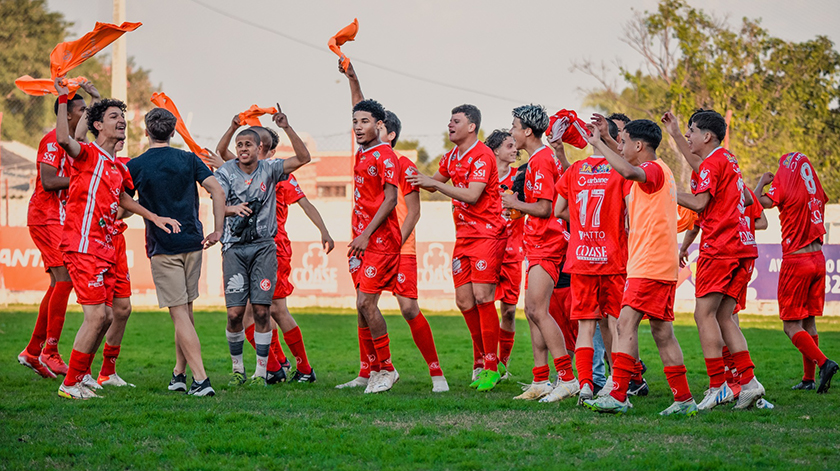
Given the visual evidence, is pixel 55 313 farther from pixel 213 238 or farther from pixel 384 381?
pixel 384 381

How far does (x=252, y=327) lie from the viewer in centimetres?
811

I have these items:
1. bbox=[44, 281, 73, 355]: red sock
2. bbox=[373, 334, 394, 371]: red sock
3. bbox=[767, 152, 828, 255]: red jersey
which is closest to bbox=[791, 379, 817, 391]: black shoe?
bbox=[767, 152, 828, 255]: red jersey

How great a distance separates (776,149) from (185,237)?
18864mm

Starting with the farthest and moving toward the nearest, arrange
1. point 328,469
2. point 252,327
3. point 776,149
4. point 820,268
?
point 776,149, point 252,327, point 820,268, point 328,469

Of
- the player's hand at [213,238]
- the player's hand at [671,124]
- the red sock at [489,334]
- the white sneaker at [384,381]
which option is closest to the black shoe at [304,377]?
the white sneaker at [384,381]

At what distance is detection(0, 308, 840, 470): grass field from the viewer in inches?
167

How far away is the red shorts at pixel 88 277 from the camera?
618 cm

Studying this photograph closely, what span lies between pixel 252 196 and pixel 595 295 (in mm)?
3098

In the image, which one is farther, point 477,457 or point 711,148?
point 711,148

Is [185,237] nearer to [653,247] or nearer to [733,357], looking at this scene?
[653,247]

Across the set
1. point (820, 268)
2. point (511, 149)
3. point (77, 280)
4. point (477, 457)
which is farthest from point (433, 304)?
point (477, 457)

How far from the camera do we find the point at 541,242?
6.62 meters

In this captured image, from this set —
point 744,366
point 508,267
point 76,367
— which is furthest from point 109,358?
point 744,366

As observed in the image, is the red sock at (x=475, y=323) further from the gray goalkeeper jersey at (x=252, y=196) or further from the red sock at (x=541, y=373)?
the gray goalkeeper jersey at (x=252, y=196)
